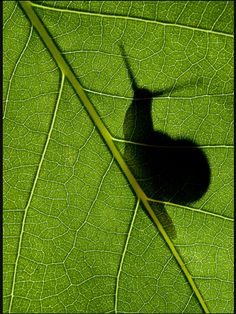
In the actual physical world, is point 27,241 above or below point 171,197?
below


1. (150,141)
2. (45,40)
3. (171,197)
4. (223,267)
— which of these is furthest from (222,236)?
(45,40)

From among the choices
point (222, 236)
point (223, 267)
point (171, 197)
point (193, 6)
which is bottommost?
point (223, 267)

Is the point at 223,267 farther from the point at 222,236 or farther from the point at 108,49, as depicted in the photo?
the point at 108,49

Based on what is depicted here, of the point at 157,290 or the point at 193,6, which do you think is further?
the point at 157,290
